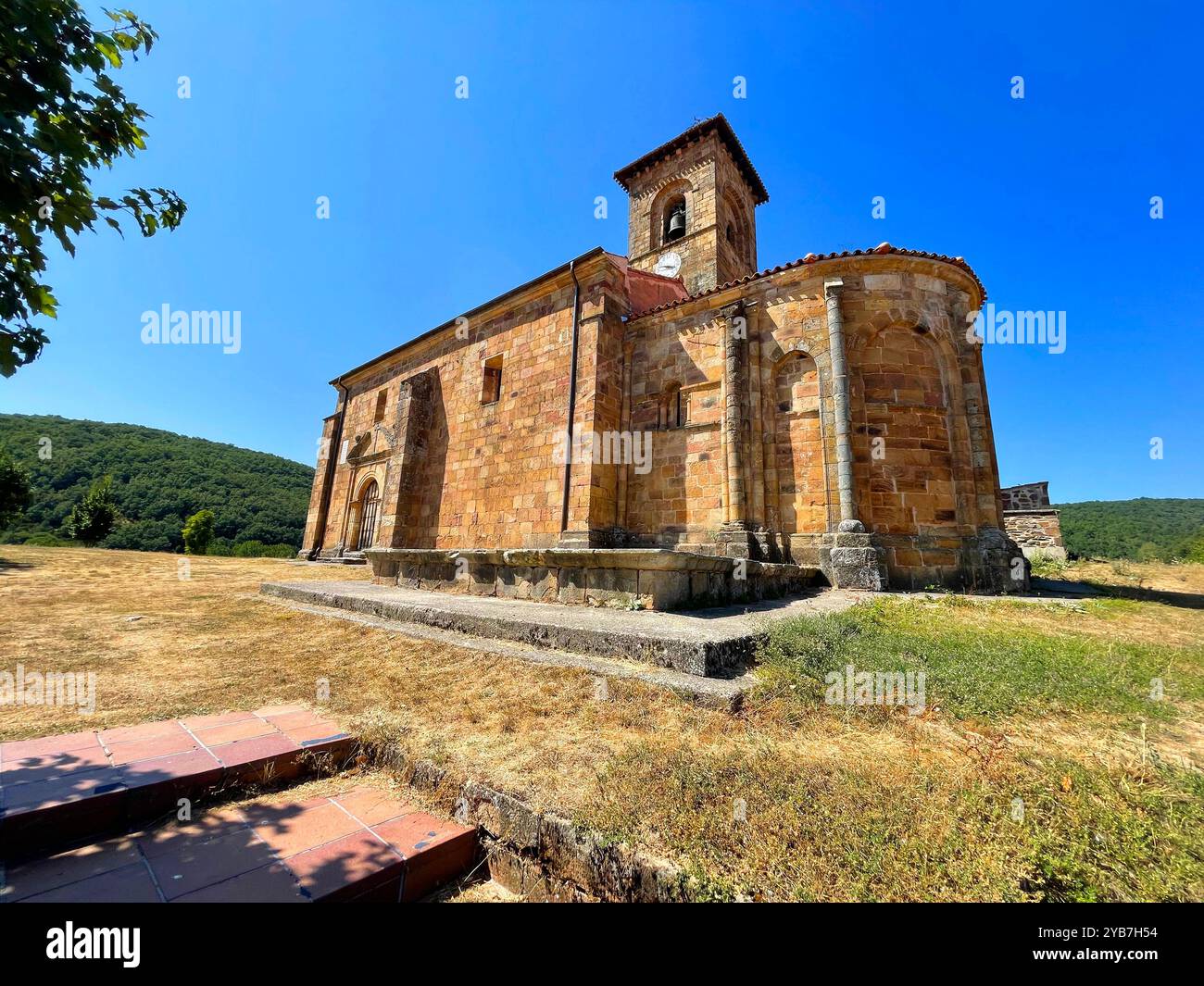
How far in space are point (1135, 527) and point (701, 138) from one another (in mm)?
52257

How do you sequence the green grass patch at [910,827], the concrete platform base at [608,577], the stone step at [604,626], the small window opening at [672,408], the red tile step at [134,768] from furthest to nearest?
the small window opening at [672,408] < the concrete platform base at [608,577] < the stone step at [604,626] < the red tile step at [134,768] < the green grass patch at [910,827]

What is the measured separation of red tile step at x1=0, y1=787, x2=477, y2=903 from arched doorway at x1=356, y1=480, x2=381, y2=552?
14.6 meters

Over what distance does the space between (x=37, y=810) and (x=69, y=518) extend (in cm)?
3524

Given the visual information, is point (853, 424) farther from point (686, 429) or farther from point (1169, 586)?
point (1169, 586)

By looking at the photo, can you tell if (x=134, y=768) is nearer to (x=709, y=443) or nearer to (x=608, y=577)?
(x=608, y=577)

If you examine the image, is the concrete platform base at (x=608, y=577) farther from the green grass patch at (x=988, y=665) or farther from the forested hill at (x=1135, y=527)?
the forested hill at (x=1135, y=527)

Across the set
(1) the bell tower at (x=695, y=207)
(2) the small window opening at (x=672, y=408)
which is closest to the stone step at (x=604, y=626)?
(2) the small window opening at (x=672, y=408)

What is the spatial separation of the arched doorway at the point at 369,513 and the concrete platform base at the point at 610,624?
9.47 metres

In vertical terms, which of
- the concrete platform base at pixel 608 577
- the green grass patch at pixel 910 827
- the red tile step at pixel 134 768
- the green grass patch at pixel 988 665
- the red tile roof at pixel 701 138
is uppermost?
the red tile roof at pixel 701 138

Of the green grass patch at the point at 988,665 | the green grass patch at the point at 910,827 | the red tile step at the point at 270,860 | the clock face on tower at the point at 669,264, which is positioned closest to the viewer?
the green grass patch at the point at 910,827

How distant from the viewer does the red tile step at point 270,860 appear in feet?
5.02

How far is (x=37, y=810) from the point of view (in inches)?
68.6

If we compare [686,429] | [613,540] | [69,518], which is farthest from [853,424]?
[69,518]

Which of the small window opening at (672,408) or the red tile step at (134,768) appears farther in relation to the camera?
the small window opening at (672,408)
